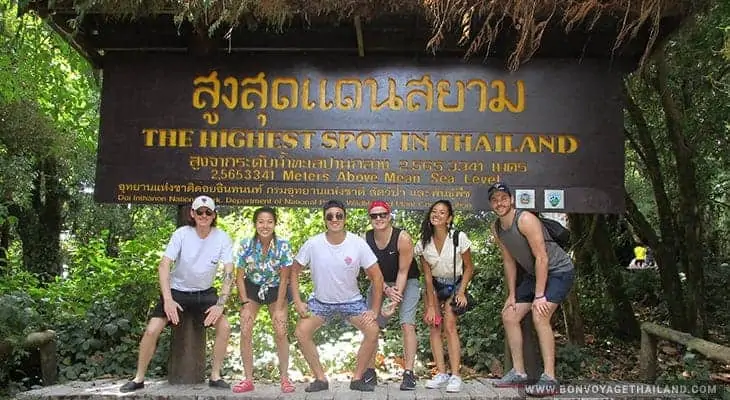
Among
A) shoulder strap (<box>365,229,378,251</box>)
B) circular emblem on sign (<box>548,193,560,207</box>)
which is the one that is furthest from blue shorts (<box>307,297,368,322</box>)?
circular emblem on sign (<box>548,193,560,207</box>)

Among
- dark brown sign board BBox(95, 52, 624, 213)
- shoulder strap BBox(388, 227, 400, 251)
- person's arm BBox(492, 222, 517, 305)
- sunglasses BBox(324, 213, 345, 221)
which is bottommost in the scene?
person's arm BBox(492, 222, 517, 305)

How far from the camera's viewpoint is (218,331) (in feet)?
16.1

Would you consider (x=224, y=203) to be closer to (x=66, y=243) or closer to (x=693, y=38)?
(x=693, y=38)

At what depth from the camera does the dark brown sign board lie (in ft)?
17.6

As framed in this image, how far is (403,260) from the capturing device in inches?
194

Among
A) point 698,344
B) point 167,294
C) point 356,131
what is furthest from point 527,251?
point 167,294

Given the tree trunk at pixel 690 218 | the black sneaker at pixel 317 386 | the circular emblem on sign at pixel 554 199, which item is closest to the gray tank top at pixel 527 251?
the circular emblem on sign at pixel 554 199

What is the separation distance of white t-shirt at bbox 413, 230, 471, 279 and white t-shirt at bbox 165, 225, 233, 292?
65.6 inches

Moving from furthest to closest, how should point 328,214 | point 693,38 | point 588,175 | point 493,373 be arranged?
1. point 693,38
2. point 493,373
3. point 588,175
4. point 328,214

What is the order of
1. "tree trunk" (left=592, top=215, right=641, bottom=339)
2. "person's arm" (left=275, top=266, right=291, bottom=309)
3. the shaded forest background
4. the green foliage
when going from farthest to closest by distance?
"tree trunk" (left=592, top=215, right=641, bottom=339), the shaded forest background, the green foliage, "person's arm" (left=275, top=266, right=291, bottom=309)

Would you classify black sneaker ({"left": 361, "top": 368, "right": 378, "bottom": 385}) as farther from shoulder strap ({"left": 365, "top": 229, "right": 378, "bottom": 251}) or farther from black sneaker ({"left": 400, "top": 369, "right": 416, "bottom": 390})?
shoulder strap ({"left": 365, "top": 229, "right": 378, "bottom": 251})

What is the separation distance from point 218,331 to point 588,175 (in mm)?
3481

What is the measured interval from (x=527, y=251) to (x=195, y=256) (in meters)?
2.73

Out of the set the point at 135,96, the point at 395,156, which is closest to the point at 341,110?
the point at 395,156
